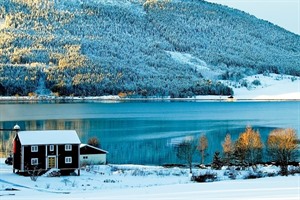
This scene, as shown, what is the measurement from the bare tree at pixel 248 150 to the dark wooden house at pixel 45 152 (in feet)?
40.1

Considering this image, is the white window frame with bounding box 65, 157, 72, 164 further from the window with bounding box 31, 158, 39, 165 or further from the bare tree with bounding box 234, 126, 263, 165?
the bare tree with bounding box 234, 126, 263, 165

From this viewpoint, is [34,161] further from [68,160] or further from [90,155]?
[90,155]

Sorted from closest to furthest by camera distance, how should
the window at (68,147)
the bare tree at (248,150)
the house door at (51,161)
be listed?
1. the house door at (51,161)
2. the window at (68,147)
3. the bare tree at (248,150)

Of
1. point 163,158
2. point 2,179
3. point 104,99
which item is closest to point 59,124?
point 163,158

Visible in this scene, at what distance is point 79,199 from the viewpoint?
50.4 ft

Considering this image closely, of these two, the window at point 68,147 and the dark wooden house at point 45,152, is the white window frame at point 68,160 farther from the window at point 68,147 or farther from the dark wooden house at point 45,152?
the window at point 68,147

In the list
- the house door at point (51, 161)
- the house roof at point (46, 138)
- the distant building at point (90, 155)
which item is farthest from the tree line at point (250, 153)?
the house door at point (51, 161)

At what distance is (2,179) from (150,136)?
126 feet

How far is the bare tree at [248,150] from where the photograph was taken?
42.4 m

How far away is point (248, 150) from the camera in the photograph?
142 feet

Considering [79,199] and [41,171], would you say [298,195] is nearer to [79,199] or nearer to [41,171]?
[79,199]

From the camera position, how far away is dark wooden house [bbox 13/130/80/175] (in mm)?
34844

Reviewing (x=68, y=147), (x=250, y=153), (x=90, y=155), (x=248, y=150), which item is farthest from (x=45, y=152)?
(x=250, y=153)

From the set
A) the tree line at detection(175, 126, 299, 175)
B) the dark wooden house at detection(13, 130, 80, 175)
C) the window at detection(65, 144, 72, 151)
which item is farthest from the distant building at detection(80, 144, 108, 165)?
the tree line at detection(175, 126, 299, 175)
